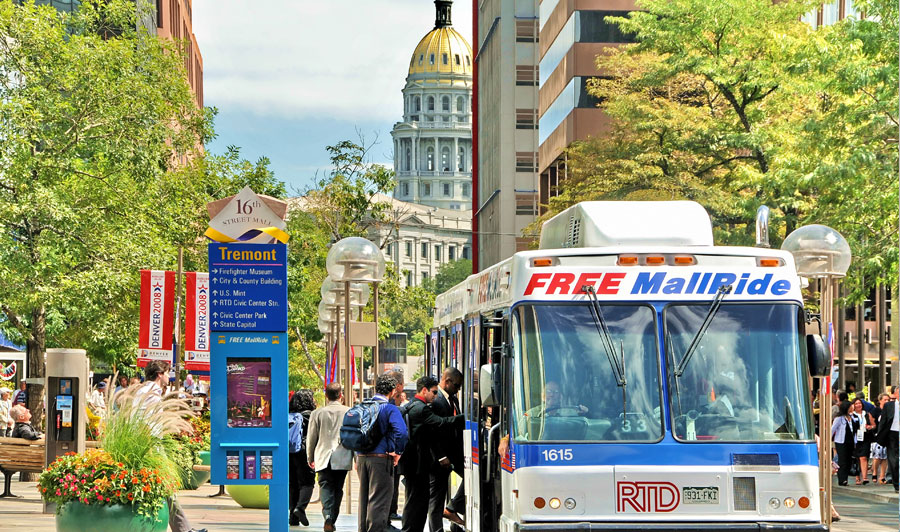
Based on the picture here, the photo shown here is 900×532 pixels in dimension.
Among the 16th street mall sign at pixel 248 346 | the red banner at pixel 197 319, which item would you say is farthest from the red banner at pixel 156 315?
the 16th street mall sign at pixel 248 346

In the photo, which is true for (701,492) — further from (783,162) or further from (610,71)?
(610,71)

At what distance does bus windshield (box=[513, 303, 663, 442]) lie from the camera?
10531mm

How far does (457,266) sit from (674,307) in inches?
7350

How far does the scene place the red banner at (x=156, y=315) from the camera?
26.4 metres

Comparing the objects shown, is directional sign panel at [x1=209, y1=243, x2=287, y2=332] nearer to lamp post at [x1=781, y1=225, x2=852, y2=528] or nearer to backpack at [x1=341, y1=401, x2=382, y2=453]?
backpack at [x1=341, y1=401, x2=382, y2=453]

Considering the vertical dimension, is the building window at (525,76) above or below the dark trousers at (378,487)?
above

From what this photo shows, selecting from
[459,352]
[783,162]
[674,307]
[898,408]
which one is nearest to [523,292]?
[674,307]

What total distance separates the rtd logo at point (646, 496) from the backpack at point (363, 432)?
408cm

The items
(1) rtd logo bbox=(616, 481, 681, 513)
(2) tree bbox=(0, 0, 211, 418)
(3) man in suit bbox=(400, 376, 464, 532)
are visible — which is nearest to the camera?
(1) rtd logo bbox=(616, 481, 681, 513)

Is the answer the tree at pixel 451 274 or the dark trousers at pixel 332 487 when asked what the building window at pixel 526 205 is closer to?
the dark trousers at pixel 332 487

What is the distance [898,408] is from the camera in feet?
80.8

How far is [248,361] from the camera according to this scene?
43.9 feet

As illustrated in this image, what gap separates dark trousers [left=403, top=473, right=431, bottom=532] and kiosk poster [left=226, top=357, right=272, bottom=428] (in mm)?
1731

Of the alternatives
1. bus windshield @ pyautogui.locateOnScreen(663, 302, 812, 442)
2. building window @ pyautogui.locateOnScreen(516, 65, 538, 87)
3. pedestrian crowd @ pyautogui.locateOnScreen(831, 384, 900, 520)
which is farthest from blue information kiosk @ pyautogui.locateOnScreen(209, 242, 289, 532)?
building window @ pyautogui.locateOnScreen(516, 65, 538, 87)
